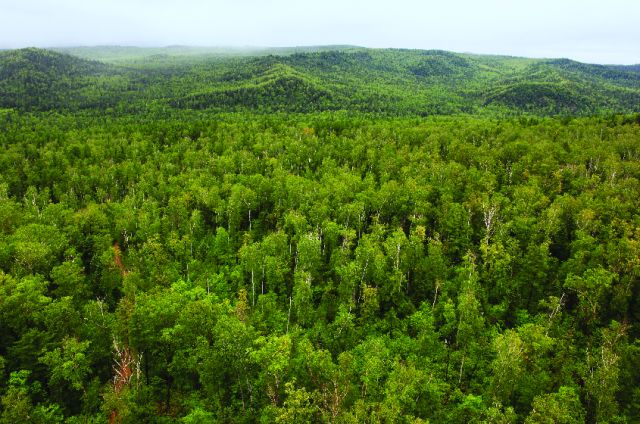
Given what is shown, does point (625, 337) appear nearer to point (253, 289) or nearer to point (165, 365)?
point (253, 289)

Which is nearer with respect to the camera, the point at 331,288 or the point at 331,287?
the point at 331,288

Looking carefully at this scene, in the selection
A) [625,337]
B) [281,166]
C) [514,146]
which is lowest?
[625,337]

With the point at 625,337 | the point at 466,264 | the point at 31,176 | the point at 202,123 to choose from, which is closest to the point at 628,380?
the point at 625,337

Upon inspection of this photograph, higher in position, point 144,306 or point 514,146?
point 514,146
